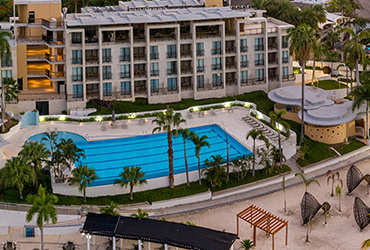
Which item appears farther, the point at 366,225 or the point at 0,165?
the point at 0,165

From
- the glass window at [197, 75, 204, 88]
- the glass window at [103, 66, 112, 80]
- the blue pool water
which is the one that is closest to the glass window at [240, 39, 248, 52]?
the glass window at [197, 75, 204, 88]

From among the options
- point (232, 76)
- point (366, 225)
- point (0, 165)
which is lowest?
point (366, 225)

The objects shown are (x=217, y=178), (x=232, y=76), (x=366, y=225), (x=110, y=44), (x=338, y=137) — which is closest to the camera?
(x=366, y=225)

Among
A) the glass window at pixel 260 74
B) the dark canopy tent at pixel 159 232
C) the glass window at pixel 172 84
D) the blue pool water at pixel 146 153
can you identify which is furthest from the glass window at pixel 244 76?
the dark canopy tent at pixel 159 232

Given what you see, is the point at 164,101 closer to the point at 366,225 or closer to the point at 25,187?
the point at 25,187

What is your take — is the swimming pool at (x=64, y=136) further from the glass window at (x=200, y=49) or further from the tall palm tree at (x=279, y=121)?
the tall palm tree at (x=279, y=121)

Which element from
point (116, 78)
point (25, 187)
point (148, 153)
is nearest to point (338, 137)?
point (148, 153)

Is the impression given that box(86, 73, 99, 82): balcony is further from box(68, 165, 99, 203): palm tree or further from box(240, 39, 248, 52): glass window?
box(68, 165, 99, 203): palm tree
